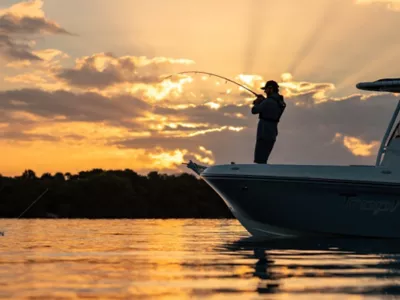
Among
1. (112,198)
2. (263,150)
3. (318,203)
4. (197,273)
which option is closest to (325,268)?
(197,273)

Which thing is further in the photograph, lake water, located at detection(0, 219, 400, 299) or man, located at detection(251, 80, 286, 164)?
Answer: man, located at detection(251, 80, 286, 164)

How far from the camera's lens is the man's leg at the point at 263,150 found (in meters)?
18.5

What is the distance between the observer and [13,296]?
7.20m

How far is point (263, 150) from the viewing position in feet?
60.7

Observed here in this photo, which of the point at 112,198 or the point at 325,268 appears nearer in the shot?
the point at 325,268

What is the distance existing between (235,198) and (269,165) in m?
1.30

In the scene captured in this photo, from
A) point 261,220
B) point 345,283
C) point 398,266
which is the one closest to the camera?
point 345,283

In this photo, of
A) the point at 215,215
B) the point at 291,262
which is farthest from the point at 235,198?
the point at 215,215

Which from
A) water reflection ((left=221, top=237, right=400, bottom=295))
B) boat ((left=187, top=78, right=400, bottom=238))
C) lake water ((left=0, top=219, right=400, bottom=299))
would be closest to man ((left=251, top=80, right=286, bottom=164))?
boat ((left=187, top=78, right=400, bottom=238))

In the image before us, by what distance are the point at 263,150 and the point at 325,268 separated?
864cm

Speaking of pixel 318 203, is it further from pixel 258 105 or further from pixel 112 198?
pixel 112 198

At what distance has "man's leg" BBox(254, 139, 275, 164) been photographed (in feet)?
60.5

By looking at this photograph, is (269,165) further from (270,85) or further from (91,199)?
(91,199)

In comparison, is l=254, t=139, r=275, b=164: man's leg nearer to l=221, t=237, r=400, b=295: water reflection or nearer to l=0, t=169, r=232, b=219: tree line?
l=221, t=237, r=400, b=295: water reflection
